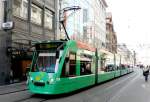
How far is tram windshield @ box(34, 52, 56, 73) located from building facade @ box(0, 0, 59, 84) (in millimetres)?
7242

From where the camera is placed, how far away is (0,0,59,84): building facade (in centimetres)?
2387

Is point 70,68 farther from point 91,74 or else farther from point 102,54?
point 102,54

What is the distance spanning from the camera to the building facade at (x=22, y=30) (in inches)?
940

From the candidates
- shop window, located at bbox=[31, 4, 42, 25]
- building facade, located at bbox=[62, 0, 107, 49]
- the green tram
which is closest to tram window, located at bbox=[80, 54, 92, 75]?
the green tram

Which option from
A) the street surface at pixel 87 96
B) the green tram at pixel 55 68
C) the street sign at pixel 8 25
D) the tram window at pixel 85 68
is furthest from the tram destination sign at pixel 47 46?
the street sign at pixel 8 25

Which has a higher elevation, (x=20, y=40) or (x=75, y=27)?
(x=75, y=27)

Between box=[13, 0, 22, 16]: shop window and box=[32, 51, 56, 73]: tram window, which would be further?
box=[13, 0, 22, 16]: shop window

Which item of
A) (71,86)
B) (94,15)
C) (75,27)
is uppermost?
(94,15)

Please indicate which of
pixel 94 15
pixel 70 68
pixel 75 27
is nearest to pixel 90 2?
pixel 94 15

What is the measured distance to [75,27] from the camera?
1876 inches

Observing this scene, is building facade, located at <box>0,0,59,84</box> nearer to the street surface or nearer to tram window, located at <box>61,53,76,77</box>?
the street surface

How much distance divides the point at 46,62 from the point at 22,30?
1306 cm

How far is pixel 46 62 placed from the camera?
47.0ft

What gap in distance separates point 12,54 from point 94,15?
134 ft
